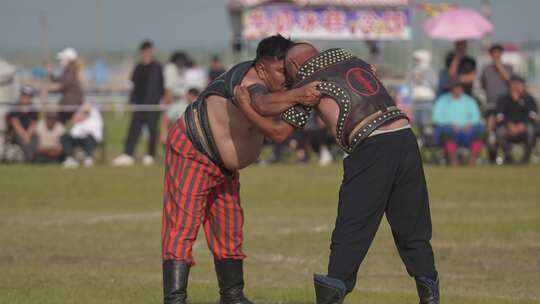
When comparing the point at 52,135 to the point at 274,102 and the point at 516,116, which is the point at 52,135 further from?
the point at 274,102

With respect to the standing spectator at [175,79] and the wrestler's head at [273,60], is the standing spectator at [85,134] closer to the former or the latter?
the standing spectator at [175,79]

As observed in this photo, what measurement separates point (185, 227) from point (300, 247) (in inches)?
169

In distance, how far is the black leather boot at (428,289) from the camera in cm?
715

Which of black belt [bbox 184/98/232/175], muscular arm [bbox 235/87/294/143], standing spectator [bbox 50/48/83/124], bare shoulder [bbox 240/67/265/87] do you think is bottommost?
standing spectator [bbox 50/48/83/124]

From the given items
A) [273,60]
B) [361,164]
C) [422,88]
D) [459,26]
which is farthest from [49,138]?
[361,164]

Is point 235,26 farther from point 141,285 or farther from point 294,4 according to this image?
point 141,285

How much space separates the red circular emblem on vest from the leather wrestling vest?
0.92 m

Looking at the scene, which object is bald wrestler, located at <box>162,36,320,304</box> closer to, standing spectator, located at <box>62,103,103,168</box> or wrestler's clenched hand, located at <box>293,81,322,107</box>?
wrestler's clenched hand, located at <box>293,81,322,107</box>

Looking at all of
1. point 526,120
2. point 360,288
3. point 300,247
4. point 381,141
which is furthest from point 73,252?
point 526,120

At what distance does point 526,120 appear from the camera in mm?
20891

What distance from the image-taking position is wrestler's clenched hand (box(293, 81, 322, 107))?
6898 millimetres

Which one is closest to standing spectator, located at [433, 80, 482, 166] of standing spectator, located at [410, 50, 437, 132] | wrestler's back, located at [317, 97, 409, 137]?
standing spectator, located at [410, 50, 437, 132]

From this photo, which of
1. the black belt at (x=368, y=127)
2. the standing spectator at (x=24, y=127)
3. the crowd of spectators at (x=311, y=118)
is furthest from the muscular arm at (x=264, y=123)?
the standing spectator at (x=24, y=127)

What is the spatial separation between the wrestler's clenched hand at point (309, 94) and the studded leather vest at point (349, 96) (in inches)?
1.3
